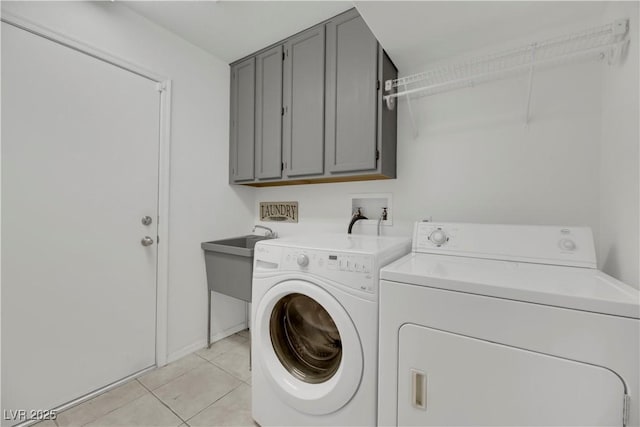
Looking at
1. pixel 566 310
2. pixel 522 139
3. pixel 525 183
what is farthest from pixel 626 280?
pixel 522 139

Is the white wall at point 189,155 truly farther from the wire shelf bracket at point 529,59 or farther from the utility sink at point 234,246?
the wire shelf bracket at point 529,59

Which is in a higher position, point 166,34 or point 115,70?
point 166,34

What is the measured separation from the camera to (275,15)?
170 cm

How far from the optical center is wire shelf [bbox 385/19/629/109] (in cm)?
101

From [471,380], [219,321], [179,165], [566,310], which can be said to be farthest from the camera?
[219,321]

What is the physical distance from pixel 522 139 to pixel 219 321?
2.55m

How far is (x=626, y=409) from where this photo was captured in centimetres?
66

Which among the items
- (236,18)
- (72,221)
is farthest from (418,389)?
(236,18)

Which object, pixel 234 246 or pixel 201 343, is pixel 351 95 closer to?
pixel 234 246

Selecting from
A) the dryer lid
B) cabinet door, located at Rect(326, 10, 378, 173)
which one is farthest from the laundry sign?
the dryer lid

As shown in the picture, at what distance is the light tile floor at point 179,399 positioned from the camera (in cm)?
138

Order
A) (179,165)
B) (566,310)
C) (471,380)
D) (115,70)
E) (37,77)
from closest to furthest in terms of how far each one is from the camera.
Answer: (566,310)
(471,380)
(37,77)
(115,70)
(179,165)

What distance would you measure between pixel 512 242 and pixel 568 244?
0.19 metres

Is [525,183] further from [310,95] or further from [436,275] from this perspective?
[310,95]
